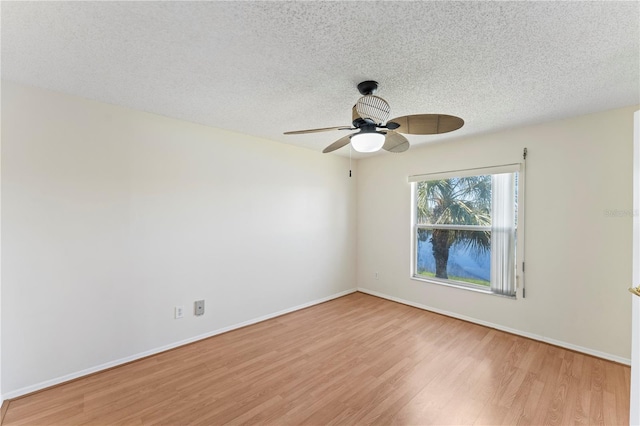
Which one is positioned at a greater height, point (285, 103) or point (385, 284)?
point (285, 103)

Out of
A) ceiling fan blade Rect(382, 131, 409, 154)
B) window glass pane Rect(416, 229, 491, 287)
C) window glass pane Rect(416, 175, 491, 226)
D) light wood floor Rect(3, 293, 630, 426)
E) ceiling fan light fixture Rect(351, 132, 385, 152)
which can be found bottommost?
light wood floor Rect(3, 293, 630, 426)

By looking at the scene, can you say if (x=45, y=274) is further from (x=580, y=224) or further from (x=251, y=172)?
(x=580, y=224)

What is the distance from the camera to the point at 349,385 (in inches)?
88.1

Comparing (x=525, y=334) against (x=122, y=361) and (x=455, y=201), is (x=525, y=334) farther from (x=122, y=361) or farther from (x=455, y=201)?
(x=122, y=361)

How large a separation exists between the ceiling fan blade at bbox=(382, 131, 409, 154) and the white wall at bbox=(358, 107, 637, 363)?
1760mm

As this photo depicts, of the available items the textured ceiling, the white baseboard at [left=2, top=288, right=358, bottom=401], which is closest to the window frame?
the textured ceiling

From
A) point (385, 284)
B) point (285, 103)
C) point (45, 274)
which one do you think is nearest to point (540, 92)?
point (285, 103)

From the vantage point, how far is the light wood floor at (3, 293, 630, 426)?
189 cm

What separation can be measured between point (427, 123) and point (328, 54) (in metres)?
0.81

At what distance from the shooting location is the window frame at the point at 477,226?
318cm

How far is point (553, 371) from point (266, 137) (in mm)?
3796

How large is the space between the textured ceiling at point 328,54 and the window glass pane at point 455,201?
1.20 m

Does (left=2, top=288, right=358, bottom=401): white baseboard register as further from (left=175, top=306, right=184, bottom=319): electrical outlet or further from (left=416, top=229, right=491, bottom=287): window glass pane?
(left=416, top=229, right=491, bottom=287): window glass pane

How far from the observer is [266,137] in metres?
3.59
